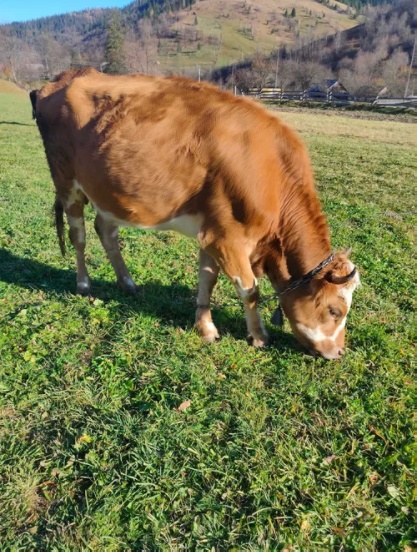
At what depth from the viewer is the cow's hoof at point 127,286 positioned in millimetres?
5727

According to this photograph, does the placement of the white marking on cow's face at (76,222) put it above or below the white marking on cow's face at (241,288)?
above

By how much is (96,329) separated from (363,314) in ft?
10.5

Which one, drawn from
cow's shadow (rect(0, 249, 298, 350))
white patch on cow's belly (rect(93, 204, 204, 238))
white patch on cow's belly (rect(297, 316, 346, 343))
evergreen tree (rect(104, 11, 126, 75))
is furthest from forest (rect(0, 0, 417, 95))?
white patch on cow's belly (rect(297, 316, 346, 343))

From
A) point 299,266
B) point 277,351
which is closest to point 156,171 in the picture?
point 299,266

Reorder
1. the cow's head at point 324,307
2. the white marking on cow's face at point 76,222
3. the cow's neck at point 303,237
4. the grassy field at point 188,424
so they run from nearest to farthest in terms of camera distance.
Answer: the grassy field at point 188,424, the cow's head at point 324,307, the cow's neck at point 303,237, the white marking on cow's face at point 76,222

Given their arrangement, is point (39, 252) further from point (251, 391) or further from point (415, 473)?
point (415, 473)

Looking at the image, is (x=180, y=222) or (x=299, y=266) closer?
(x=299, y=266)

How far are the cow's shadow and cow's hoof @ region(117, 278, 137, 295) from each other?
7cm

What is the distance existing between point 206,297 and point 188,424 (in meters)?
1.70

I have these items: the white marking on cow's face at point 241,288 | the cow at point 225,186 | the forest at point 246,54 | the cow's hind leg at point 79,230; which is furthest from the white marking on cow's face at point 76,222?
the forest at point 246,54

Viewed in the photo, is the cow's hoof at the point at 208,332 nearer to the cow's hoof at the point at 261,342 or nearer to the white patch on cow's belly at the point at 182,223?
the cow's hoof at the point at 261,342

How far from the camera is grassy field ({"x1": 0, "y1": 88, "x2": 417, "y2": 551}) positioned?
2793 mm

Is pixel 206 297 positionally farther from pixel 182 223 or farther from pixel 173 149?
pixel 173 149

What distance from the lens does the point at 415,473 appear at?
10.3ft
